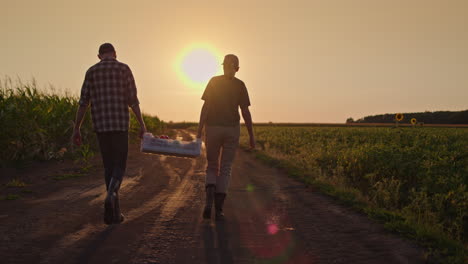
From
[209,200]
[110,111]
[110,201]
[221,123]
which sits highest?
[110,111]

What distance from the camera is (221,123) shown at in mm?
5398

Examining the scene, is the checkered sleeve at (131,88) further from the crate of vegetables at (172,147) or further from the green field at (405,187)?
the green field at (405,187)

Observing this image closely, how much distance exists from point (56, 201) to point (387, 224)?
214 inches

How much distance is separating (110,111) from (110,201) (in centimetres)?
115

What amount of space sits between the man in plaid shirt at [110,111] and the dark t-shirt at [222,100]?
1.14 metres

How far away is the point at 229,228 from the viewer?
4.96m

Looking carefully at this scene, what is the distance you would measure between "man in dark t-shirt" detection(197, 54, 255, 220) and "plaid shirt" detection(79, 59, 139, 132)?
114 cm

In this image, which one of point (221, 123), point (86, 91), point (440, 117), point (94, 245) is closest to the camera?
point (94, 245)

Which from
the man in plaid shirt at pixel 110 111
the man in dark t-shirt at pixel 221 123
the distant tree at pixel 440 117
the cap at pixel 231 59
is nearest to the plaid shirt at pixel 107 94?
the man in plaid shirt at pixel 110 111

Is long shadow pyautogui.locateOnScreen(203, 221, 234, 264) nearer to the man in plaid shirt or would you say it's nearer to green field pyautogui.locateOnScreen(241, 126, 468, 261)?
the man in plaid shirt

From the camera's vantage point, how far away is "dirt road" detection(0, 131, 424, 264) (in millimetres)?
3846

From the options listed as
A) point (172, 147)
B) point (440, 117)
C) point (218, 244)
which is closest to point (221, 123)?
point (172, 147)

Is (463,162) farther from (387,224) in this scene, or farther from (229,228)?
(229,228)

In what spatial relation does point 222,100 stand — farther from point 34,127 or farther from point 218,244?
point 34,127
